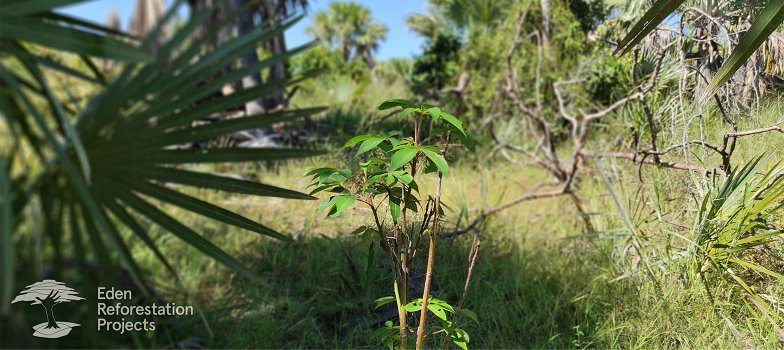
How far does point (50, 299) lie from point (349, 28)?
90.0ft

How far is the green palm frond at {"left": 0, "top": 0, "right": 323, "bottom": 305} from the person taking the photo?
1.05 meters

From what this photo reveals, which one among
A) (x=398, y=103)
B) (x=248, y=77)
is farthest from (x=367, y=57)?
(x=398, y=103)

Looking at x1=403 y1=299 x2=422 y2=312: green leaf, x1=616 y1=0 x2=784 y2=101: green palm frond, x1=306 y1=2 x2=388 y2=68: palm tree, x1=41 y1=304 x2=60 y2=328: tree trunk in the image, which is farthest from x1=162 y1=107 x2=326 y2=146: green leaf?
x1=306 y1=2 x2=388 y2=68: palm tree

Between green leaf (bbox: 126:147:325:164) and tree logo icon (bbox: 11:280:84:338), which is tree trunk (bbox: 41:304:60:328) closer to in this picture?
tree logo icon (bbox: 11:280:84:338)

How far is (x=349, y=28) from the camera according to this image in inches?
1094

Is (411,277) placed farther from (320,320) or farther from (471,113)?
(471,113)

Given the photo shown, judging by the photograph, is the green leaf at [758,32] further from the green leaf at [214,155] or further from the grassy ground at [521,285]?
the green leaf at [214,155]

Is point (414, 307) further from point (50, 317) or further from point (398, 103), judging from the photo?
point (50, 317)

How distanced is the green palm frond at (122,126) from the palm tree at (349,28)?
82.9 ft

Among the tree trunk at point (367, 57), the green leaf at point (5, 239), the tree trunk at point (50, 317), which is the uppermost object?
the tree trunk at point (367, 57)

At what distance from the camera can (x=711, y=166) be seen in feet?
8.17

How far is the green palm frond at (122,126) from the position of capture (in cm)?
105

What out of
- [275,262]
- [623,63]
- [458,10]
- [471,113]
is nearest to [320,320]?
[275,262]

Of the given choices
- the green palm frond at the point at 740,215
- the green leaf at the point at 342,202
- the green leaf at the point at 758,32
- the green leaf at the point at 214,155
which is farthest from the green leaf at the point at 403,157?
the green palm frond at the point at 740,215
